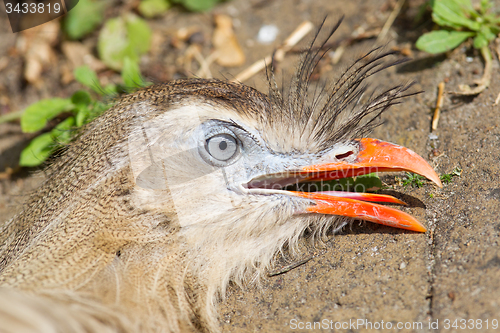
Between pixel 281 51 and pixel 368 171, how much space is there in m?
1.78

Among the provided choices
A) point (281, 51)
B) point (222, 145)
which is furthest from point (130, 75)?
point (222, 145)

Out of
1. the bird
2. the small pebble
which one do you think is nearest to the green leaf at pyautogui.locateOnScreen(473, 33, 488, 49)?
the bird

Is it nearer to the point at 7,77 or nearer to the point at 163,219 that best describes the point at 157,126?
the point at 163,219

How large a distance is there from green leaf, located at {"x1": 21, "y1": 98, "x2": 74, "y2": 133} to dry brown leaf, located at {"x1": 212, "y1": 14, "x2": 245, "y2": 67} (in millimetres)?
1294

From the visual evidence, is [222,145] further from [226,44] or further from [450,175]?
[226,44]

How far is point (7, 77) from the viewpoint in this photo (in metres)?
3.95

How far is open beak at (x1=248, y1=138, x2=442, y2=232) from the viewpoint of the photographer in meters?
1.92

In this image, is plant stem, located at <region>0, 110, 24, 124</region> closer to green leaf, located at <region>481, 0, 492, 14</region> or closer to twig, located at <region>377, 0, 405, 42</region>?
twig, located at <region>377, 0, 405, 42</region>

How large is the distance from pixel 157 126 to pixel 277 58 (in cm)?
180

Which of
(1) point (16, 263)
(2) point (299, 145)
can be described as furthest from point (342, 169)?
(1) point (16, 263)

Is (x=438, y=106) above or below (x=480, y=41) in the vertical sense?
below

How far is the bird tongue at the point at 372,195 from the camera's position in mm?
1916

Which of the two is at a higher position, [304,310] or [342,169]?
[342,169]

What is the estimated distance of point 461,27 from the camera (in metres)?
2.69
